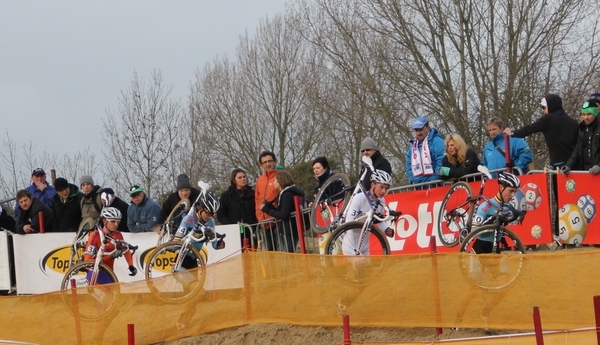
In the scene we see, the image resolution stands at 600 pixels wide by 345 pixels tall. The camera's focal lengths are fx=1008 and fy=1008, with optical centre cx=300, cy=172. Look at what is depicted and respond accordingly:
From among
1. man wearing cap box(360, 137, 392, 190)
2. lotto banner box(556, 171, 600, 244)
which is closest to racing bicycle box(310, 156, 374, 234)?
man wearing cap box(360, 137, 392, 190)

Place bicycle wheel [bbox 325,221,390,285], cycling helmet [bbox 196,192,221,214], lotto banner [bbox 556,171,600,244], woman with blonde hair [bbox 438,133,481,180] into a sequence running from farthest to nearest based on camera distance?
cycling helmet [bbox 196,192,221,214], woman with blonde hair [bbox 438,133,481,180], lotto banner [bbox 556,171,600,244], bicycle wheel [bbox 325,221,390,285]

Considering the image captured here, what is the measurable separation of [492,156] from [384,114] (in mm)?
15649

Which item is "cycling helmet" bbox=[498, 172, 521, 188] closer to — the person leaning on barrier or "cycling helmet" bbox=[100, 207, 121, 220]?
"cycling helmet" bbox=[100, 207, 121, 220]

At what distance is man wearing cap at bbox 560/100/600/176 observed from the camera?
13.0 meters

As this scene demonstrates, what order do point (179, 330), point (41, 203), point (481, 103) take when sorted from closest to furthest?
point (179, 330) < point (41, 203) < point (481, 103)

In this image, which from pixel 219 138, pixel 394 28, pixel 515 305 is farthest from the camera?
pixel 219 138

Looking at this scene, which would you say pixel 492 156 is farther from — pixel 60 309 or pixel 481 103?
pixel 481 103

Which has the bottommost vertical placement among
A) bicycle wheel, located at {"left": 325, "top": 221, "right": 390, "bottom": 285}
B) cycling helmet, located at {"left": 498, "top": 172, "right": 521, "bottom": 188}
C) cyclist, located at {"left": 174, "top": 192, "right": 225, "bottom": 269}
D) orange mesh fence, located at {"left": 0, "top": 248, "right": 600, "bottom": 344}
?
orange mesh fence, located at {"left": 0, "top": 248, "right": 600, "bottom": 344}

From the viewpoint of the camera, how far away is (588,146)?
1311 cm

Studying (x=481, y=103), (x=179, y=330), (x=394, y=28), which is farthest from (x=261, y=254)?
(x=394, y=28)

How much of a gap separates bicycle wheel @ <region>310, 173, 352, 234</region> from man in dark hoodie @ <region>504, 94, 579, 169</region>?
246 cm

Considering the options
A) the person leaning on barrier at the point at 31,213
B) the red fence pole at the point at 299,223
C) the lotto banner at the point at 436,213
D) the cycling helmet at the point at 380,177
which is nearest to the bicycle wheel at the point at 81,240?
the person leaning on barrier at the point at 31,213

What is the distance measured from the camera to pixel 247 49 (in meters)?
41.9

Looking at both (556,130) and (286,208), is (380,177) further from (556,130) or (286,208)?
(556,130)
